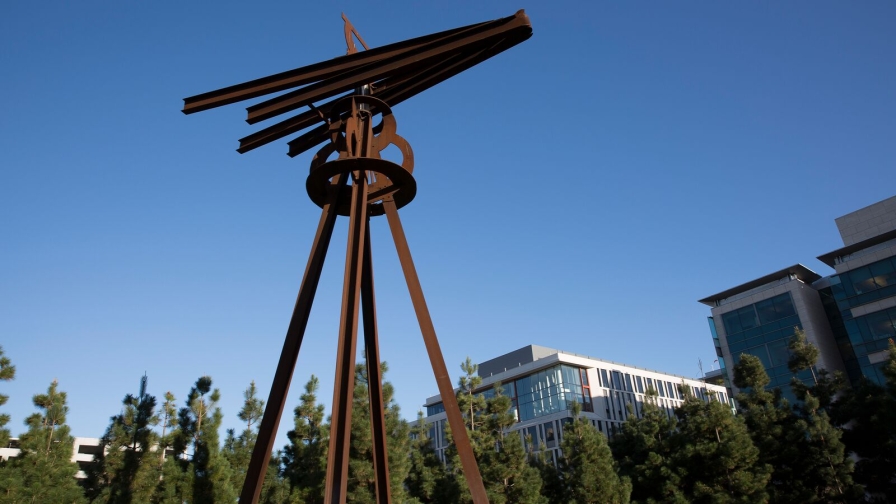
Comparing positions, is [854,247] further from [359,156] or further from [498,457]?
[359,156]

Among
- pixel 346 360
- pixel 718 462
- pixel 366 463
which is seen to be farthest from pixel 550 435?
pixel 346 360

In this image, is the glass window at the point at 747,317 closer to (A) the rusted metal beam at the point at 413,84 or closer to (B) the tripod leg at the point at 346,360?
(A) the rusted metal beam at the point at 413,84

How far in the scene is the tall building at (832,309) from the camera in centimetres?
3044

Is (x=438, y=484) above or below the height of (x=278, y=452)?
below

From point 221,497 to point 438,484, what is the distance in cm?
815

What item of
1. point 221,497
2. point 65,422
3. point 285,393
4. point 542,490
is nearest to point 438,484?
point 542,490

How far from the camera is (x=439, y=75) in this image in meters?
8.96

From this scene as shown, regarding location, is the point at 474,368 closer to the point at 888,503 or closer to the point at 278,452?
the point at 278,452

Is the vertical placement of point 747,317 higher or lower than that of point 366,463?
higher

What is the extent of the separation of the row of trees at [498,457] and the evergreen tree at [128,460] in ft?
0.11

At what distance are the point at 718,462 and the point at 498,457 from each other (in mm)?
6559

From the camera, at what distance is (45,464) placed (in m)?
15.3

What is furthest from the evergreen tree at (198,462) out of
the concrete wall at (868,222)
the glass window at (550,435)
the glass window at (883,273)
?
the concrete wall at (868,222)

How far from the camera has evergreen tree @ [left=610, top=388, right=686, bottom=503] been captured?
20047 millimetres
